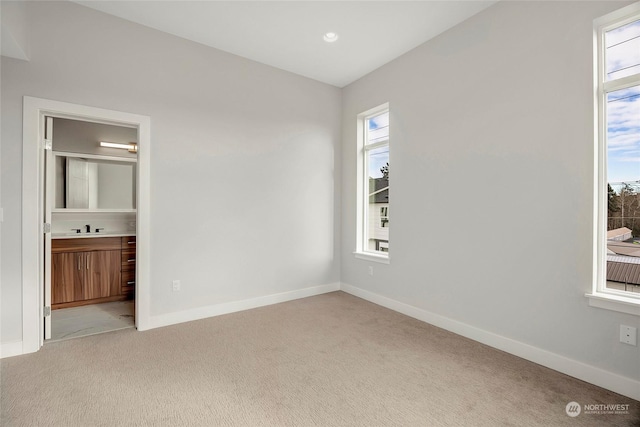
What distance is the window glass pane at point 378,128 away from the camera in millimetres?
4059

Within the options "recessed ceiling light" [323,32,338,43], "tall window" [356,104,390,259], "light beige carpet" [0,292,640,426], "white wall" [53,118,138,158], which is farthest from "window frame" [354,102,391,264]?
"white wall" [53,118,138,158]

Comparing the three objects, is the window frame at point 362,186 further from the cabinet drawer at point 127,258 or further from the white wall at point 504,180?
the cabinet drawer at point 127,258

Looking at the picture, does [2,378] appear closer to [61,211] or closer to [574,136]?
[61,211]

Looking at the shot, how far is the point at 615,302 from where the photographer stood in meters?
1.99

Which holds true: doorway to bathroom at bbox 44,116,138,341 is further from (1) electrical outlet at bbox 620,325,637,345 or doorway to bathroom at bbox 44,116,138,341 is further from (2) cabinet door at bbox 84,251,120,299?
(1) electrical outlet at bbox 620,325,637,345

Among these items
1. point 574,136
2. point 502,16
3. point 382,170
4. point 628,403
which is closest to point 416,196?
point 382,170

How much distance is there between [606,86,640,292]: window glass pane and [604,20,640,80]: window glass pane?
0.13m

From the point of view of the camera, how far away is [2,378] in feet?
6.93

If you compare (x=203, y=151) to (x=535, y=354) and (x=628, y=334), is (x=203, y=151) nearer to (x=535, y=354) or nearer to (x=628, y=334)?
(x=535, y=354)

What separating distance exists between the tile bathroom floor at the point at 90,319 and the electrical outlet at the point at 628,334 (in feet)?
13.6

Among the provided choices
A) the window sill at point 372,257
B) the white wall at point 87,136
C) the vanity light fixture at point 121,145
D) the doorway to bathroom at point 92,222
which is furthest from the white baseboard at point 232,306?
the vanity light fixture at point 121,145

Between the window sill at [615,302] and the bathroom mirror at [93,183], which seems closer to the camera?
the window sill at [615,302]

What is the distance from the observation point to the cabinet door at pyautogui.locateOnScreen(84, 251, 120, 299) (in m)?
3.79

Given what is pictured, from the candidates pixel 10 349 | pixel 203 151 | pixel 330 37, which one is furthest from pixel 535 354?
pixel 10 349
